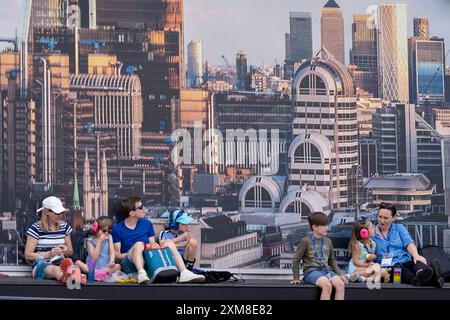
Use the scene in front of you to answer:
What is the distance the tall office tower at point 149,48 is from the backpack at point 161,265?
3.97 feet

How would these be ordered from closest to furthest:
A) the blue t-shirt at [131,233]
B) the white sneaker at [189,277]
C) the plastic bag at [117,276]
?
the white sneaker at [189,277]
the plastic bag at [117,276]
the blue t-shirt at [131,233]

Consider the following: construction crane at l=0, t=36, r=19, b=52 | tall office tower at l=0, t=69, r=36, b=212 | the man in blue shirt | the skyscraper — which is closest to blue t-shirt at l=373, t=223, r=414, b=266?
the skyscraper

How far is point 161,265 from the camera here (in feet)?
30.6

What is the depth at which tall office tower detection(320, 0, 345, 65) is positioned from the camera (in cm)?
1010

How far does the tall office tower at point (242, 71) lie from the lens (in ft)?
33.2

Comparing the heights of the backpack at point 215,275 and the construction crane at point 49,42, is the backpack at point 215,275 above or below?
below

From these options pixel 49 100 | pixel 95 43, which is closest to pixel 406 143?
pixel 95 43

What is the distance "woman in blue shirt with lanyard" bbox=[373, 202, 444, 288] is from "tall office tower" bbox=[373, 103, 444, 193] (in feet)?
2.05

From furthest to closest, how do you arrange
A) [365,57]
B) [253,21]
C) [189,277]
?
[365,57]
[253,21]
[189,277]

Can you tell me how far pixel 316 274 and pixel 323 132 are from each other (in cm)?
144

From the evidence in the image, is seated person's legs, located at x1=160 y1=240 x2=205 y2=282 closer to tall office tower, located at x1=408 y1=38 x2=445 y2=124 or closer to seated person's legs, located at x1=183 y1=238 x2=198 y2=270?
seated person's legs, located at x1=183 y1=238 x2=198 y2=270

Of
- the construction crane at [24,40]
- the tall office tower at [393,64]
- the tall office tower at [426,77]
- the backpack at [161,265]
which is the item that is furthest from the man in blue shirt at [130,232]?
the tall office tower at [426,77]

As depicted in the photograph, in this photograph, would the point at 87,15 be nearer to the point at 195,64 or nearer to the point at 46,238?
the point at 195,64

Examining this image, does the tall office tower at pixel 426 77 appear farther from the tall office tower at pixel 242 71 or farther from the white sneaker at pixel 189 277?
the white sneaker at pixel 189 277
